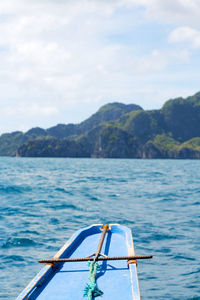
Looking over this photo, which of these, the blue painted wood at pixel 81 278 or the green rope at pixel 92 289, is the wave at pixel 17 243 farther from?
the green rope at pixel 92 289

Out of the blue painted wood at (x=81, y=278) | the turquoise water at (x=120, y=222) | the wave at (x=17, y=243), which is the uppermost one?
the blue painted wood at (x=81, y=278)

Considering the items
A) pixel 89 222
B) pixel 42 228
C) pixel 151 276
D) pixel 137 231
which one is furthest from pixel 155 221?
pixel 151 276

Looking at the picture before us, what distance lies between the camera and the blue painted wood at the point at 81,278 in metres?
5.77

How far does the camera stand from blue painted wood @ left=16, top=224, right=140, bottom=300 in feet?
18.9

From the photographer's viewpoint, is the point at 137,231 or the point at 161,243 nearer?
the point at 161,243

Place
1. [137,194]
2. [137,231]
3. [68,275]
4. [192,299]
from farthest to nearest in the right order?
[137,194], [137,231], [192,299], [68,275]

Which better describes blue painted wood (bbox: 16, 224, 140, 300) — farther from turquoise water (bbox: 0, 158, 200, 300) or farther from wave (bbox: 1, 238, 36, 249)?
wave (bbox: 1, 238, 36, 249)

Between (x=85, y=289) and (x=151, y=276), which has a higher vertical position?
(x=85, y=289)

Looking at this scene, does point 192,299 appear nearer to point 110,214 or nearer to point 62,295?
point 62,295

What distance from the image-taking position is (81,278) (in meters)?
6.62

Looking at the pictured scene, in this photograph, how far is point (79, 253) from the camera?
8.24 meters

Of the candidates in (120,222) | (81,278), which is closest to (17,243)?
(120,222)

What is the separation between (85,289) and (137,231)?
770 centimetres

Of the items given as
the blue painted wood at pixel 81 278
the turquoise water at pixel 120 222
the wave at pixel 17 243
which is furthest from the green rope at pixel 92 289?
the wave at pixel 17 243
